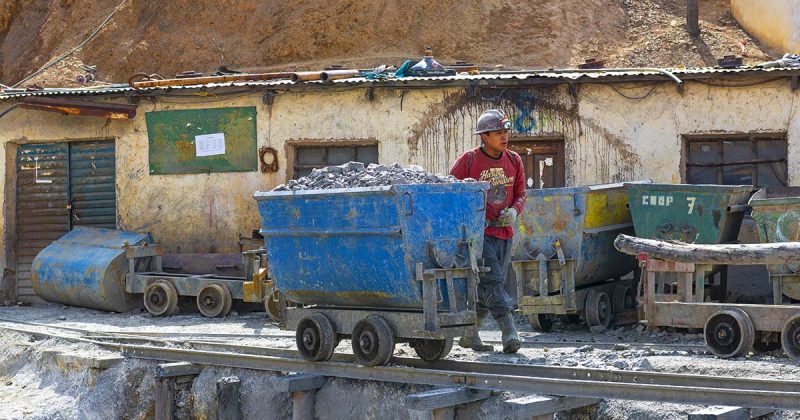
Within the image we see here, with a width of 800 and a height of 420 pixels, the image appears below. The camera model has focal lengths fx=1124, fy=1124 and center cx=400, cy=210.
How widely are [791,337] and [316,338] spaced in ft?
12.6

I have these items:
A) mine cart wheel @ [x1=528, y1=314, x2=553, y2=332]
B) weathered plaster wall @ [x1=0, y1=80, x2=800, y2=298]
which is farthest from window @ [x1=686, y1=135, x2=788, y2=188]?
mine cart wheel @ [x1=528, y1=314, x2=553, y2=332]

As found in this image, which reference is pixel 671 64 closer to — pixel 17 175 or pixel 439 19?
pixel 439 19

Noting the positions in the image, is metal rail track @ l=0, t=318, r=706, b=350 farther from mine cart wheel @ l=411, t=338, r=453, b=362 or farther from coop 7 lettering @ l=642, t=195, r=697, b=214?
coop 7 lettering @ l=642, t=195, r=697, b=214

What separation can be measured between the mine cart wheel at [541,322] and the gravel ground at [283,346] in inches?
4.4

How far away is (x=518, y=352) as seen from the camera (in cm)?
986

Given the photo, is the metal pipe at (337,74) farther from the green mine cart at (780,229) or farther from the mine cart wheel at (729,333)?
the mine cart wheel at (729,333)

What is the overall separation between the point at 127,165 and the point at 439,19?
31.7 feet

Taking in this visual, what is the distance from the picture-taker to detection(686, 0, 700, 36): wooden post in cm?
2327

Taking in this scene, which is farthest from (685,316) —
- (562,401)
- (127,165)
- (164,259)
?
(127,165)

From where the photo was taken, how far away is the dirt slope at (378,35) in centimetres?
2352

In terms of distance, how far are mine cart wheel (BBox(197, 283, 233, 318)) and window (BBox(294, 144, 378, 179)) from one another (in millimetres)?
2222

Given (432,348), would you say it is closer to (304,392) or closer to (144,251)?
(304,392)

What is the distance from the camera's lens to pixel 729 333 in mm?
9320

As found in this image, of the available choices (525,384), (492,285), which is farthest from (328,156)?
(525,384)
